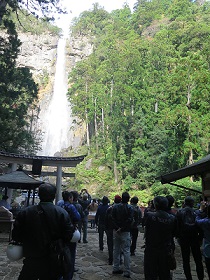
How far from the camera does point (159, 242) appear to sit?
3619 millimetres

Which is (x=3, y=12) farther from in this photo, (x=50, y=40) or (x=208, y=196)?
(x=50, y=40)

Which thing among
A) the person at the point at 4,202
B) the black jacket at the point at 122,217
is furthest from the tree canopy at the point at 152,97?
the black jacket at the point at 122,217

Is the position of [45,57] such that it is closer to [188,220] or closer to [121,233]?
[121,233]

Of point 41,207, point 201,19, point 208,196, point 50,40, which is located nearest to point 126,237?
point 41,207

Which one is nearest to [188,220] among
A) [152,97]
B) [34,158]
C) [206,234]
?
[206,234]

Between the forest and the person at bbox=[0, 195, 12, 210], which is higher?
the forest

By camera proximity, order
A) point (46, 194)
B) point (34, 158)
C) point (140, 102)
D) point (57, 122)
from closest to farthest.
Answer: point (46, 194) < point (34, 158) < point (140, 102) < point (57, 122)

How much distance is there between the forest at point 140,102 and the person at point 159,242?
46.7 feet

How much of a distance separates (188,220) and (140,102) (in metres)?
25.5

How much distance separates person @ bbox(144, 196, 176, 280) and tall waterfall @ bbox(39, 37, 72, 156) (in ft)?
147

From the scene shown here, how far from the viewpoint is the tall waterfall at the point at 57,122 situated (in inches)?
1934

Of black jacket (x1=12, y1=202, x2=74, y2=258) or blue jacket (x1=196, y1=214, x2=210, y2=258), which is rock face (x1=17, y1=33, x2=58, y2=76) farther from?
black jacket (x1=12, y1=202, x2=74, y2=258)

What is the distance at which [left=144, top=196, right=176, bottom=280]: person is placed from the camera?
357 cm

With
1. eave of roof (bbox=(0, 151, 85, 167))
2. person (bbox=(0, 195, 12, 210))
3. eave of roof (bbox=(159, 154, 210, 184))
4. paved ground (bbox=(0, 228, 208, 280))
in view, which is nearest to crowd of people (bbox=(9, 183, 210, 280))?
paved ground (bbox=(0, 228, 208, 280))
